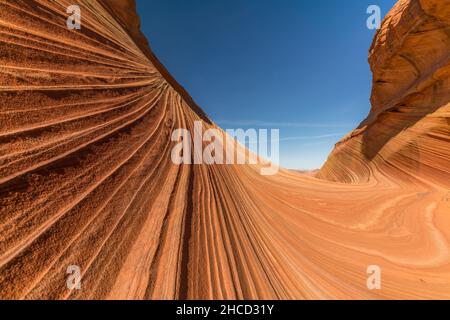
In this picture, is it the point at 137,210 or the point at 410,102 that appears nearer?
the point at 137,210

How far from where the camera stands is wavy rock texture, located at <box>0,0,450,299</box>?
1.27 m

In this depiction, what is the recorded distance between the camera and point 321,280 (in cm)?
178

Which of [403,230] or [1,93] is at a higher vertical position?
[1,93]

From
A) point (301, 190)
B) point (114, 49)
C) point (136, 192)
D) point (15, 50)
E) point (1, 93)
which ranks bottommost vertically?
point (301, 190)

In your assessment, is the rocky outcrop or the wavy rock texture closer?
the wavy rock texture

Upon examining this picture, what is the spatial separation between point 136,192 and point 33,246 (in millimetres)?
828

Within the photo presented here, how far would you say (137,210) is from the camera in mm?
1766

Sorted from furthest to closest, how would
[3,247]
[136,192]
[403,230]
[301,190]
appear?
[301,190] → [403,230] → [136,192] → [3,247]

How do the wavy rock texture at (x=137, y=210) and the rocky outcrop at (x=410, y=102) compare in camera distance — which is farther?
the rocky outcrop at (x=410, y=102)

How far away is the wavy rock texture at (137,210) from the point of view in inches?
49.9

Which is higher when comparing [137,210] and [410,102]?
[410,102]
